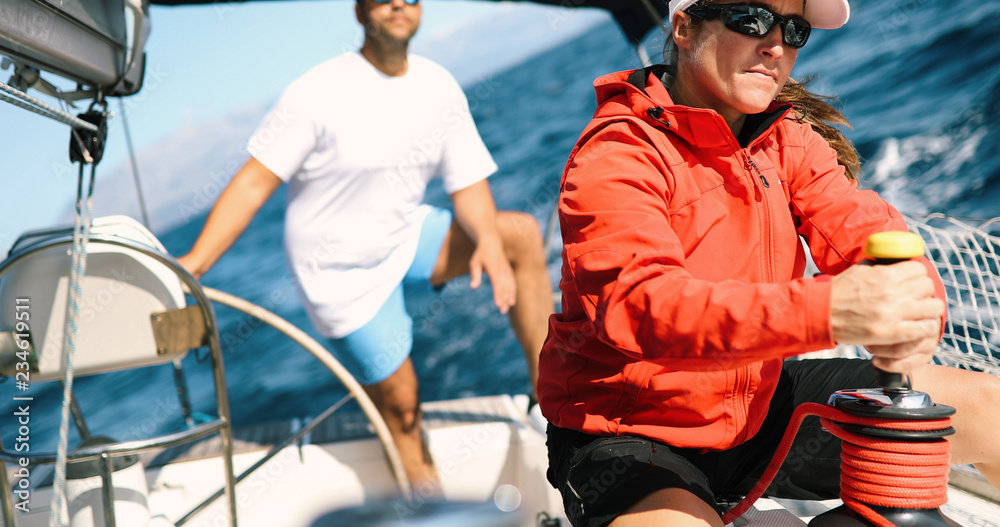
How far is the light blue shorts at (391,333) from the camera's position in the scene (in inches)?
95.2

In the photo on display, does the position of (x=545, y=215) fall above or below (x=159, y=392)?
above

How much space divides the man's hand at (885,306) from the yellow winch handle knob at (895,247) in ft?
0.04

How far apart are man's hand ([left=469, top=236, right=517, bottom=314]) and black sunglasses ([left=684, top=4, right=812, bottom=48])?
164 cm

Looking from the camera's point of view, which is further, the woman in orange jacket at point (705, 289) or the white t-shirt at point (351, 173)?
the white t-shirt at point (351, 173)

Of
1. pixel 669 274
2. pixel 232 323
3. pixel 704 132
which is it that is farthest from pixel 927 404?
pixel 232 323

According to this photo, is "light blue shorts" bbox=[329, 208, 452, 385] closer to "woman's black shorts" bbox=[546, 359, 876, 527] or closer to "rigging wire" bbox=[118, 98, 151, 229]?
"rigging wire" bbox=[118, 98, 151, 229]

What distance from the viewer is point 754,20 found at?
90 centimetres

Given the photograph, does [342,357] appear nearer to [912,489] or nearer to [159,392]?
[159,392]

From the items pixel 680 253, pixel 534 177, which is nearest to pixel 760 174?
pixel 680 253

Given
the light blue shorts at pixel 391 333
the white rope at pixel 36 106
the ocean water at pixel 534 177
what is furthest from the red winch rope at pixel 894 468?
the light blue shorts at pixel 391 333

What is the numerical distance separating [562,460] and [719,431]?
0.22 meters

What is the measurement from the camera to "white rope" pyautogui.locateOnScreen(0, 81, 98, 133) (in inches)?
→ 42.8

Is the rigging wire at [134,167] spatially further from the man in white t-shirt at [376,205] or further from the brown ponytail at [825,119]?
the brown ponytail at [825,119]

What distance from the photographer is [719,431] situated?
3.16 ft
